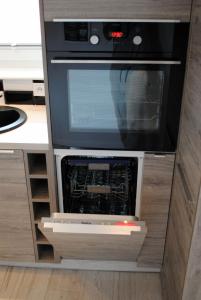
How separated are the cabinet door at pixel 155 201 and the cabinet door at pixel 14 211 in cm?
64

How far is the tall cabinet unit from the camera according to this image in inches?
50.4

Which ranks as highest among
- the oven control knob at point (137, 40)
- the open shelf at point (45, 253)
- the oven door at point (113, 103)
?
the oven control knob at point (137, 40)

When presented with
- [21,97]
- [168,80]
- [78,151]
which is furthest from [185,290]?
[21,97]

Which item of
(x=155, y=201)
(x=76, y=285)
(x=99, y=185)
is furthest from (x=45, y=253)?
(x=155, y=201)

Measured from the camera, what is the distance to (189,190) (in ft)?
4.50

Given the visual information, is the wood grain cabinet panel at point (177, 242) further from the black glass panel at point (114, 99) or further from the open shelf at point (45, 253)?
the open shelf at point (45, 253)

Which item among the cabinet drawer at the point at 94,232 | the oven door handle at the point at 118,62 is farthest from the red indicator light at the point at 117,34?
the cabinet drawer at the point at 94,232

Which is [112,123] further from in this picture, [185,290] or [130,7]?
[185,290]

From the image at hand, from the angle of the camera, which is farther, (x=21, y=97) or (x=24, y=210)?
(x=21, y=97)

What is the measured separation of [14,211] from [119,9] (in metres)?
1.17

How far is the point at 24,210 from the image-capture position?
1.83m

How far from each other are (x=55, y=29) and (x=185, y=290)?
1248 millimetres

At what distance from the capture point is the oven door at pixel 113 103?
4.79 ft

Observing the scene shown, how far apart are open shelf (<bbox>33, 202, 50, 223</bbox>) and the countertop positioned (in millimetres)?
415
